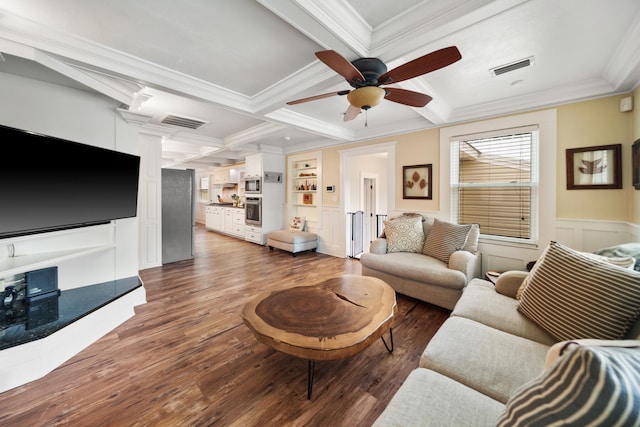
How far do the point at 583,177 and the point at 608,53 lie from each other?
49.7 inches

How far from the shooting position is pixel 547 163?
292cm

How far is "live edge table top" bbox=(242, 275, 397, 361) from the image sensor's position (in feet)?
4.57

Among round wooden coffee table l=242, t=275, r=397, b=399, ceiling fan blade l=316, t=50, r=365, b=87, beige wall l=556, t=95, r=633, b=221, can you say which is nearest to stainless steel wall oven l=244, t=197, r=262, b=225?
round wooden coffee table l=242, t=275, r=397, b=399

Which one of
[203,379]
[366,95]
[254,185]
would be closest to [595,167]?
[366,95]

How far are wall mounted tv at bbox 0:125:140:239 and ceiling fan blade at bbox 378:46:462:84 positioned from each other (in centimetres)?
271

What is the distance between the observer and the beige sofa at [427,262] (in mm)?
2637

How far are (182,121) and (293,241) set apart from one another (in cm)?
303

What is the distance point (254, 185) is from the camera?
6.19 meters

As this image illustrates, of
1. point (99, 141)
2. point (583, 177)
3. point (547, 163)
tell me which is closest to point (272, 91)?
point (99, 141)

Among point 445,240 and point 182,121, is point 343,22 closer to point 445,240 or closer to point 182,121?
point 445,240

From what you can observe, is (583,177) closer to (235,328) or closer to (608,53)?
(608,53)

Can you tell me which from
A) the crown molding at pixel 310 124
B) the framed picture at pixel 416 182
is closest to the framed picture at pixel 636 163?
the framed picture at pixel 416 182

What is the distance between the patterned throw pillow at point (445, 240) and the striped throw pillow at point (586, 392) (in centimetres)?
267

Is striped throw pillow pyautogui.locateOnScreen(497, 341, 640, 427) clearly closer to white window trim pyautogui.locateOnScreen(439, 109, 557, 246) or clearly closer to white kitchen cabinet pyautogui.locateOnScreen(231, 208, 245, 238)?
white window trim pyautogui.locateOnScreen(439, 109, 557, 246)
